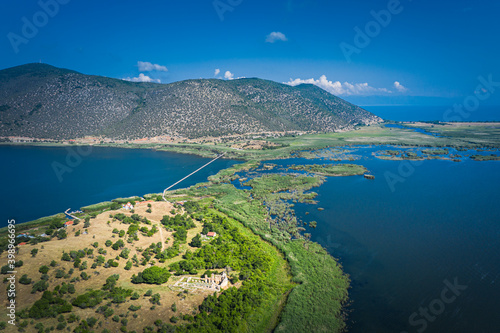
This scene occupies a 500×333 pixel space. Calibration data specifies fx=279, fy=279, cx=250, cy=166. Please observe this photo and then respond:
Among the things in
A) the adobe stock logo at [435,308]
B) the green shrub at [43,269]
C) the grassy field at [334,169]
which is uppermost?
the grassy field at [334,169]

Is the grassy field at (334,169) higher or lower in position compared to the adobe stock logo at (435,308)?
higher

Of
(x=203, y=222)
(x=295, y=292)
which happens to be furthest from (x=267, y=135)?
(x=295, y=292)

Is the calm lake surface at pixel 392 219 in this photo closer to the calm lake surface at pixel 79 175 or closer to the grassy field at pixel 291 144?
the calm lake surface at pixel 79 175

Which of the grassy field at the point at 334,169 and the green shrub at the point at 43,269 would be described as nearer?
the green shrub at the point at 43,269

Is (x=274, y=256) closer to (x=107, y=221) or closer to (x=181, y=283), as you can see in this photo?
(x=181, y=283)

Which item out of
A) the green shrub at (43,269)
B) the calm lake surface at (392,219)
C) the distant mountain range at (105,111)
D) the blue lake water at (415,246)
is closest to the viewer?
the blue lake water at (415,246)

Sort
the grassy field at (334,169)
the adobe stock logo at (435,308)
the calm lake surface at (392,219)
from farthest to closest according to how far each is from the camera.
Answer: the grassy field at (334,169), the calm lake surface at (392,219), the adobe stock logo at (435,308)

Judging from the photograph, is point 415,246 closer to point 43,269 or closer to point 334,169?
point 334,169

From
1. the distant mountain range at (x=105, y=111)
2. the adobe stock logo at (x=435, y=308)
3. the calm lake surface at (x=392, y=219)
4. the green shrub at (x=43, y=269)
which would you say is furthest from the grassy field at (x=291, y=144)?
the green shrub at (x=43, y=269)

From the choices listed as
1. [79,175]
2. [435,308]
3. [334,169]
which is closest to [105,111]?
[79,175]

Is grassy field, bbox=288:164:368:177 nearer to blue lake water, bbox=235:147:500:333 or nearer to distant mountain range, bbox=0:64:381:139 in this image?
blue lake water, bbox=235:147:500:333
